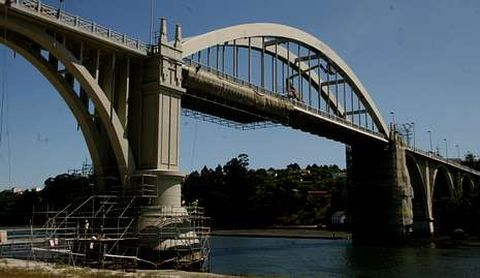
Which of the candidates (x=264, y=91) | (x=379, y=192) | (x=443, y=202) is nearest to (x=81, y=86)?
(x=264, y=91)

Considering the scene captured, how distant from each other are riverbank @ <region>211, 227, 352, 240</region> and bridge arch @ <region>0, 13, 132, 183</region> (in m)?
62.7

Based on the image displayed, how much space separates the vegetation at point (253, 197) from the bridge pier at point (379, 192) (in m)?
37.5

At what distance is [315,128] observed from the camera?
70438 millimetres

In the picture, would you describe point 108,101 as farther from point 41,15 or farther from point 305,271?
point 305,271

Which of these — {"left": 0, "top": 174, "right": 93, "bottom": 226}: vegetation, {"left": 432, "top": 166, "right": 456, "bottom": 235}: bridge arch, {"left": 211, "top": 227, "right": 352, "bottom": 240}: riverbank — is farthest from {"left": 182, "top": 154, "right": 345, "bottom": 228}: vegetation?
{"left": 0, "top": 174, "right": 93, "bottom": 226}: vegetation

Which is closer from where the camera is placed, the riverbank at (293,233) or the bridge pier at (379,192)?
the bridge pier at (379,192)

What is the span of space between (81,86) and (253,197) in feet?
320

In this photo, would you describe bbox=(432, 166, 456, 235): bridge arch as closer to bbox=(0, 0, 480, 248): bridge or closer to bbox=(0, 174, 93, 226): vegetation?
bbox=(0, 0, 480, 248): bridge

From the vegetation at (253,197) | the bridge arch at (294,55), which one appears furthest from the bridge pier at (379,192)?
the vegetation at (253,197)

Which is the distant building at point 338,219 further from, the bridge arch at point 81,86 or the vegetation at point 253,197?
the bridge arch at point 81,86

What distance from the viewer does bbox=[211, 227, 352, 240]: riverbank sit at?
9859 cm

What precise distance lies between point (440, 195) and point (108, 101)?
→ 93.9m

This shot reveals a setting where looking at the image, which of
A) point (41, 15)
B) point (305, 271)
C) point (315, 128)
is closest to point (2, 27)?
point (41, 15)

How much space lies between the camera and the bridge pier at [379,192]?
268ft
